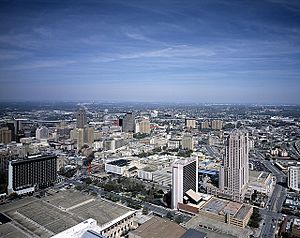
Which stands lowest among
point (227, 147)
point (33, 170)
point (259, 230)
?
point (259, 230)

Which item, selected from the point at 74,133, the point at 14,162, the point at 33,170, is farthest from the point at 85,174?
the point at 74,133

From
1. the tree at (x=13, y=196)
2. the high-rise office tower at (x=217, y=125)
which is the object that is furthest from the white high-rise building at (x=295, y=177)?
the high-rise office tower at (x=217, y=125)

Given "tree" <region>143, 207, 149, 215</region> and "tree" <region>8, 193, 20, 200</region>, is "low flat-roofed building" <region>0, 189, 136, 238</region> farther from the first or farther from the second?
"tree" <region>8, 193, 20, 200</region>

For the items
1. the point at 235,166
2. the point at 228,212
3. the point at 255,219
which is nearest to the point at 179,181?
the point at 228,212

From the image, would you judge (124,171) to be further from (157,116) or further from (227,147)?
(157,116)

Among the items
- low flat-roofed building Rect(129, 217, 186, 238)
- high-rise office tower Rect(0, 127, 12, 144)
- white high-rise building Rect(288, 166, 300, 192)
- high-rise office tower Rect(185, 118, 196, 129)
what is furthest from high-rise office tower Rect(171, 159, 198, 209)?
high-rise office tower Rect(185, 118, 196, 129)
